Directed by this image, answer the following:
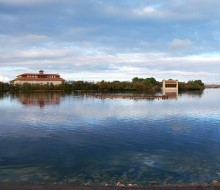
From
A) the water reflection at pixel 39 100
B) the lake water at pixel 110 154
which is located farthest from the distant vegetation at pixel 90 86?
the lake water at pixel 110 154

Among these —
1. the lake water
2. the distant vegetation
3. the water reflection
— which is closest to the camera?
the lake water

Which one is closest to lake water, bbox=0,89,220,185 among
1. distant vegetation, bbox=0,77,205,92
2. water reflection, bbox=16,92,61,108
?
water reflection, bbox=16,92,61,108

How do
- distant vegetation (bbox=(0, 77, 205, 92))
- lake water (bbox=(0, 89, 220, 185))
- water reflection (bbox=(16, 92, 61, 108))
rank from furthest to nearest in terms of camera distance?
distant vegetation (bbox=(0, 77, 205, 92)), water reflection (bbox=(16, 92, 61, 108)), lake water (bbox=(0, 89, 220, 185))

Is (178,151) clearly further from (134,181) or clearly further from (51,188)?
(51,188)

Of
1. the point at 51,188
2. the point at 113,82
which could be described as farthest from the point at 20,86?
the point at 51,188

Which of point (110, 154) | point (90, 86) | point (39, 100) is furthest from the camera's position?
point (90, 86)

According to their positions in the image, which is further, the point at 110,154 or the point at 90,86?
the point at 90,86

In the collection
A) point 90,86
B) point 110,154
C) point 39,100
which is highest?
point 90,86

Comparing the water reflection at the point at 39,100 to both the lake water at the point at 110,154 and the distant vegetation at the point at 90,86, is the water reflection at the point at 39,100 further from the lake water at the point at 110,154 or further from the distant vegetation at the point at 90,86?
the distant vegetation at the point at 90,86

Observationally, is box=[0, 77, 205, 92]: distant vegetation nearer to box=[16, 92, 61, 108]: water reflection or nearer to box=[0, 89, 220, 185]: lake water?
box=[16, 92, 61, 108]: water reflection

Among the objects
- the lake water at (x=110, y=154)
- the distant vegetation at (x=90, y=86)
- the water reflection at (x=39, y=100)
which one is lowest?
the lake water at (x=110, y=154)

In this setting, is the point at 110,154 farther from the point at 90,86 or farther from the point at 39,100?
the point at 90,86

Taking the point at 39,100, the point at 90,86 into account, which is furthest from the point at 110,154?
the point at 90,86

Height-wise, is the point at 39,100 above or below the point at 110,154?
above
